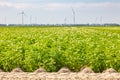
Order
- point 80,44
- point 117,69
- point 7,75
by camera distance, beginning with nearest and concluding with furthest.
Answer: point 7,75 → point 117,69 → point 80,44

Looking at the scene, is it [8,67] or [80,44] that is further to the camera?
[80,44]

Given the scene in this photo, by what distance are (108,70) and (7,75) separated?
9.84ft

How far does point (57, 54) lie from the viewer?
12180 mm

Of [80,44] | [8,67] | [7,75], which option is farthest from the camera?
[80,44]

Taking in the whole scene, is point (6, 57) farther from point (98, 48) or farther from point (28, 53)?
point (98, 48)

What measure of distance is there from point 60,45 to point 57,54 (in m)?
1.38

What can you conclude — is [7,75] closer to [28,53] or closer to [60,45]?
[28,53]

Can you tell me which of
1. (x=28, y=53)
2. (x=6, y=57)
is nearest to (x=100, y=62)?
(x=28, y=53)

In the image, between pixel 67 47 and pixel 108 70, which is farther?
pixel 67 47

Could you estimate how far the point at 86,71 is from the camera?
36.3 ft

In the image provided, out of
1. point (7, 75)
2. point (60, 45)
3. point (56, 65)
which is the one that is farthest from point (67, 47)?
point (7, 75)

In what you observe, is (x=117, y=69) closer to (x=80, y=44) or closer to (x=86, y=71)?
(x=86, y=71)

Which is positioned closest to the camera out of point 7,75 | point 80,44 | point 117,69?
point 7,75

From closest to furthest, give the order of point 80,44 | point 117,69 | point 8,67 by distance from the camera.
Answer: point 117,69, point 8,67, point 80,44
